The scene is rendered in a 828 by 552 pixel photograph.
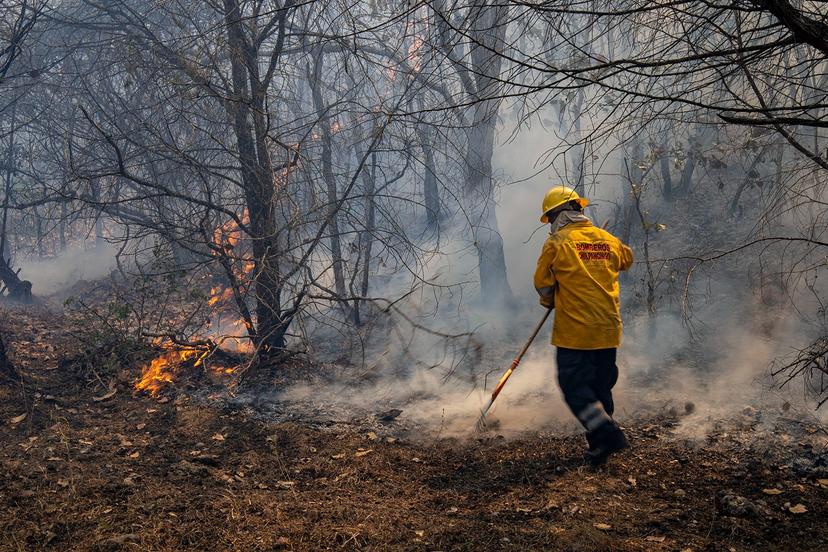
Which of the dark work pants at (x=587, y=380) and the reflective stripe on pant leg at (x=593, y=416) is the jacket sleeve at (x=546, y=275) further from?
the reflective stripe on pant leg at (x=593, y=416)

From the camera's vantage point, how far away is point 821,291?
26.2ft

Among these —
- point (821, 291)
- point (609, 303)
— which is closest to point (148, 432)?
point (609, 303)

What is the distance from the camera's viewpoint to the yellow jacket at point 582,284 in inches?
181

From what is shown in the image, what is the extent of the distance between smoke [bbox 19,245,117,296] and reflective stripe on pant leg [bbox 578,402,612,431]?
16947mm

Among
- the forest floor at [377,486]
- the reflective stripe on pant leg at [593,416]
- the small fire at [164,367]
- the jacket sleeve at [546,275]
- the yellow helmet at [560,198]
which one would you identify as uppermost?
the yellow helmet at [560,198]

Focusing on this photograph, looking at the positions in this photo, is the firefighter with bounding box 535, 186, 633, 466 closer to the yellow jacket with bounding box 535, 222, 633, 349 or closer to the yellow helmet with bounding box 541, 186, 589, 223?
the yellow jacket with bounding box 535, 222, 633, 349

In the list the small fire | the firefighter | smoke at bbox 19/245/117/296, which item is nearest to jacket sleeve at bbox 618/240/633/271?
the firefighter

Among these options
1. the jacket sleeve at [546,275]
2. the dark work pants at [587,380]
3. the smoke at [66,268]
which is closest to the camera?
the dark work pants at [587,380]

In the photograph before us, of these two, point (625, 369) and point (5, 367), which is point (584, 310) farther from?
point (5, 367)

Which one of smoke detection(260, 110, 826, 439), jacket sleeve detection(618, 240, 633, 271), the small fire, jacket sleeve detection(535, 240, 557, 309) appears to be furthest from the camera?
the small fire

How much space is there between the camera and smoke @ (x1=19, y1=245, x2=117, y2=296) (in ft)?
64.0

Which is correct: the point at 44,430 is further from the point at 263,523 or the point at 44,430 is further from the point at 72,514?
the point at 263,523

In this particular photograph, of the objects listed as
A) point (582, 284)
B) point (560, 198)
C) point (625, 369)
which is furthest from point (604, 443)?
point (625, 369)

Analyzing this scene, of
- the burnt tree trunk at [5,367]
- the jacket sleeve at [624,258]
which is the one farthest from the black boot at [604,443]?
the burnt tree trunk at [5,367]
